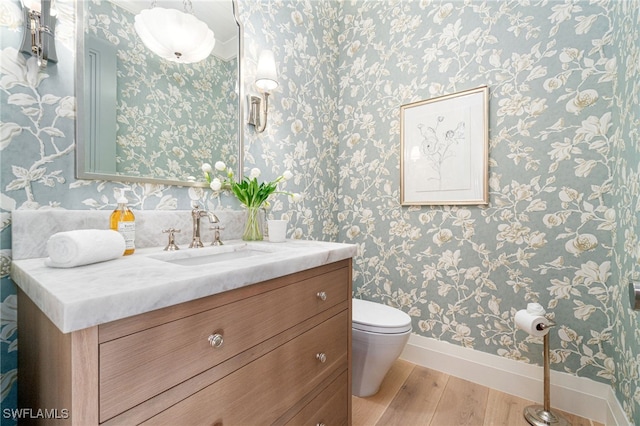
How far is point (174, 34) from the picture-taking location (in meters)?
1.24

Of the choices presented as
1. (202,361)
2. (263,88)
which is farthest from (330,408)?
(263,88)

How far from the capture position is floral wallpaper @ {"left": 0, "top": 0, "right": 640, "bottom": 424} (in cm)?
94

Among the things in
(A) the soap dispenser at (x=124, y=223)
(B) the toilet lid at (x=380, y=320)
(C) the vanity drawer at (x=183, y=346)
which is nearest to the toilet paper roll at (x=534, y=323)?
(B) the toilet lid at (x=380, y=320)

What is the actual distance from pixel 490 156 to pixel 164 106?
1.79m

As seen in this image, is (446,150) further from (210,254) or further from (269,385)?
(269,385)

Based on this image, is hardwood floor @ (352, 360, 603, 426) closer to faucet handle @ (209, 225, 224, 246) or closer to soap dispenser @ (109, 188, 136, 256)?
faucet handle @ (209, 225, 224, 246)

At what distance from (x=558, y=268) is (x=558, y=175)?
1.65 ft

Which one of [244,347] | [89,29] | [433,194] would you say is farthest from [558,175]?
[89,29]

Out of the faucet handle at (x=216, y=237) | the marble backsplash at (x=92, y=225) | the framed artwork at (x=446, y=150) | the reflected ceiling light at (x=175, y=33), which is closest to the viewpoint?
the marble backsplash at (x=92, y=225)

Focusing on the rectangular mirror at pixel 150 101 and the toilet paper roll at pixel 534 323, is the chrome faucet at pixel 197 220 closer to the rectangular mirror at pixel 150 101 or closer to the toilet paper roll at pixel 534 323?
the rectangular mirror at pixel 150 101

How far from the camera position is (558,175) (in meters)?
1.49

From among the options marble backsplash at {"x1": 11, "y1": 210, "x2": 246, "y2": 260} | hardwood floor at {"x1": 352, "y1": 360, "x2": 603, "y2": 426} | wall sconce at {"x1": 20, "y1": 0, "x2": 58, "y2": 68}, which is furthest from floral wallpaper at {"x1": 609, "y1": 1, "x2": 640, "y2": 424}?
wall sconce at {"x1": 20, "y1": 0, "x2": 58, "y2": 68}

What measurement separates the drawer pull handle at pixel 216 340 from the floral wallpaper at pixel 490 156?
2.29ft

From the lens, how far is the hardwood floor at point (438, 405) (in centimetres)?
141
